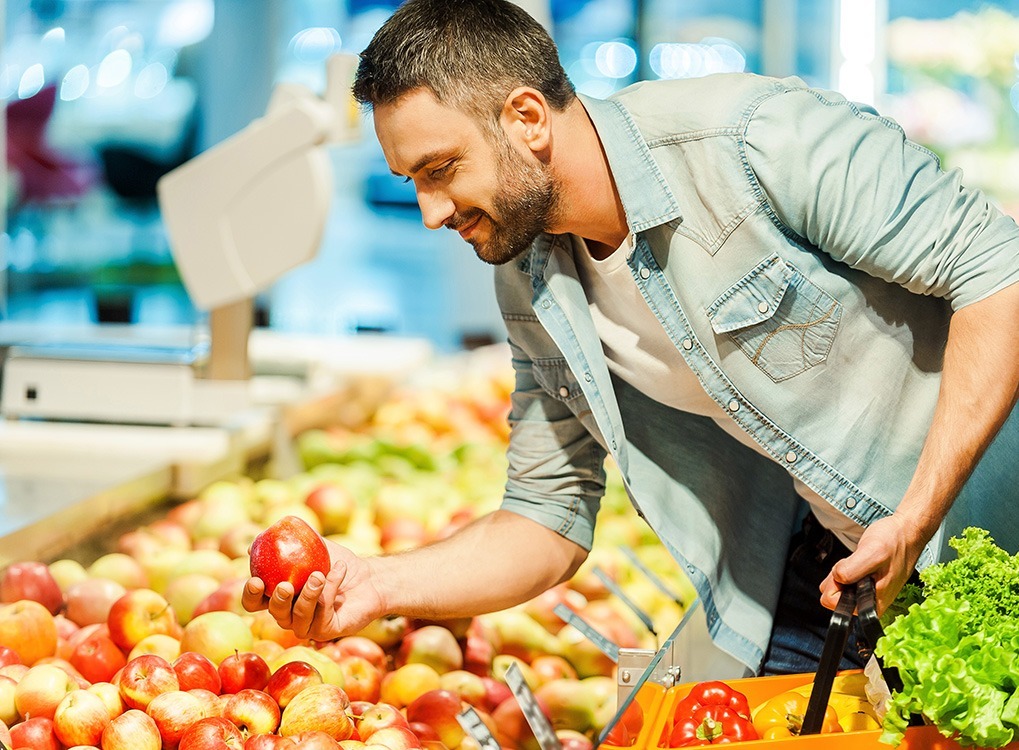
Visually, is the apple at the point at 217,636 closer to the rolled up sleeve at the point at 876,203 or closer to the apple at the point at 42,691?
the apple at the point at 42,691

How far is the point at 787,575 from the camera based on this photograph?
199 cm

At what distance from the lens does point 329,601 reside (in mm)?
1521

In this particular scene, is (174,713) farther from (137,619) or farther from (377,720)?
(137,619)

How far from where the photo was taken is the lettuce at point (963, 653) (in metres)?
1.16

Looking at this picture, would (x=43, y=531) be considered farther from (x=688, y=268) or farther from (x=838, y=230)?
(x=838, y=230)

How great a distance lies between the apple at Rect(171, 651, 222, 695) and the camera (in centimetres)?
148

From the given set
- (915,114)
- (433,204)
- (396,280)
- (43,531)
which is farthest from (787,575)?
(396,280)

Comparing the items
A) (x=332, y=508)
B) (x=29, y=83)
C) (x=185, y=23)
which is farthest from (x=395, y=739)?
(x=185, y=23)

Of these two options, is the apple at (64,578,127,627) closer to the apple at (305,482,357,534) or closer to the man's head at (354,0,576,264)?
the apple at (305,482,357,534)

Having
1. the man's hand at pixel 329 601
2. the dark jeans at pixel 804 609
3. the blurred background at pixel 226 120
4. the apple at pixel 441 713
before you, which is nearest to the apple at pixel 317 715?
the man's hand at pixel 329 601

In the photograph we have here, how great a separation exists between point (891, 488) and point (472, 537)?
0.64 meters

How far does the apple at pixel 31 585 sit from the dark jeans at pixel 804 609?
1231 millimetres

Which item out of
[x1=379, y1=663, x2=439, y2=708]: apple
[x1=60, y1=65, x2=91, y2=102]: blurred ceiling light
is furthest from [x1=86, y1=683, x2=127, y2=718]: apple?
[x1=60, y1=65, x2=91, y2=102]: blurred ceiling light

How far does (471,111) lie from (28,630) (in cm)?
104
